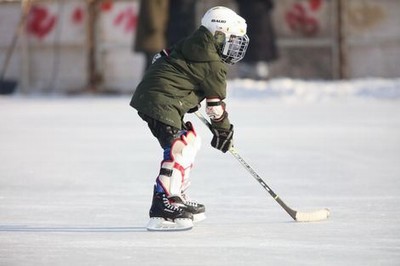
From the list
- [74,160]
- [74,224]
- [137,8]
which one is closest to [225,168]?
[74,160]

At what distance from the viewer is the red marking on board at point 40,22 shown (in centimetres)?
1905

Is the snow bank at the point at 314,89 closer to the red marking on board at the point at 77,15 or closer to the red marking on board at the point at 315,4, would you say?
the red marking on board at the point at 315,4

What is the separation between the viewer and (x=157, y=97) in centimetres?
585

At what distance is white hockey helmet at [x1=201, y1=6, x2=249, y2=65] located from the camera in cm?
583

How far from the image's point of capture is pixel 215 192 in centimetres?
721

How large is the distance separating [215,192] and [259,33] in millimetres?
9632

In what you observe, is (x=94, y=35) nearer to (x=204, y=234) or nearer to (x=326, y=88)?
(x=326, y=88)

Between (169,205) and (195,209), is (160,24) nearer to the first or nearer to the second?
(195,209)

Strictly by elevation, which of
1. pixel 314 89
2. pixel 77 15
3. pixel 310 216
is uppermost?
pixel 77 15

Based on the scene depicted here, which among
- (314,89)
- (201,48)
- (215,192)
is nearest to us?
(201,48)

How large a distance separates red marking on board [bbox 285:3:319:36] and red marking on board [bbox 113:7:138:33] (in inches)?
92.8

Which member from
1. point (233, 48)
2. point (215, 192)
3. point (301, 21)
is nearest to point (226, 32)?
point (233, 48)

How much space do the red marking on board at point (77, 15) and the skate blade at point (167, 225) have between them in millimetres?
13371

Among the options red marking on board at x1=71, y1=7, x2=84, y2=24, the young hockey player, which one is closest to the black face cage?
the young hockey player
